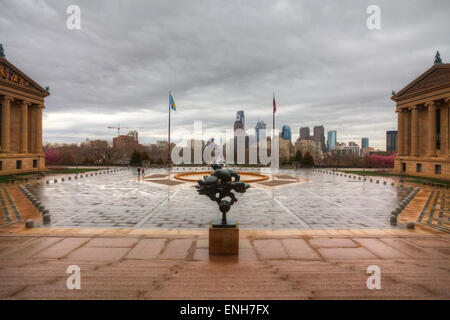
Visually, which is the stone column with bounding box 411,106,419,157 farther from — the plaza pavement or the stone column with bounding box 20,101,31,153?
the stone column with bounding box 20,101,31,153

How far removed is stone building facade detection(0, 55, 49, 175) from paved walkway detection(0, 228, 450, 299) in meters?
33.6

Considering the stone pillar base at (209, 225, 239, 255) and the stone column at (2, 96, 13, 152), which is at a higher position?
the stone column at (2, 96, 13, 152)

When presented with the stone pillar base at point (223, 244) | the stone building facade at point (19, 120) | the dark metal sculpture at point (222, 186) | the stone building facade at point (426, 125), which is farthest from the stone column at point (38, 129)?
the stone building facade at point (426, 125)

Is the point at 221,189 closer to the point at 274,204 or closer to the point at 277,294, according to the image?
the point at 277,294

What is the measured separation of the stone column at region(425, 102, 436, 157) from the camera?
35.6 meters

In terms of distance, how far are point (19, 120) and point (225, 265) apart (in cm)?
4992

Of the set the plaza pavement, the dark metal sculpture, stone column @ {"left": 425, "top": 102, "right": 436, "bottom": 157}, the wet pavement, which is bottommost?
the wet pavement

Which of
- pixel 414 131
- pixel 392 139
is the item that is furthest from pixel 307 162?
pixel 392 139

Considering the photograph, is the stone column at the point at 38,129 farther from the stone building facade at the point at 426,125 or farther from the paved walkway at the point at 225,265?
the stone building facade at the point at 426,125

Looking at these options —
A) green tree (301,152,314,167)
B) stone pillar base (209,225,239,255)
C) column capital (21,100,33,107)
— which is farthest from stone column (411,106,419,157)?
column capital (21,100,33,107)

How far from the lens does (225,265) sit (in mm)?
5848

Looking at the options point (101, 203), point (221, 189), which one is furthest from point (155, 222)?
point (101, 203)

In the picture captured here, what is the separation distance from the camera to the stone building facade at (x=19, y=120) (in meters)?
35.8
